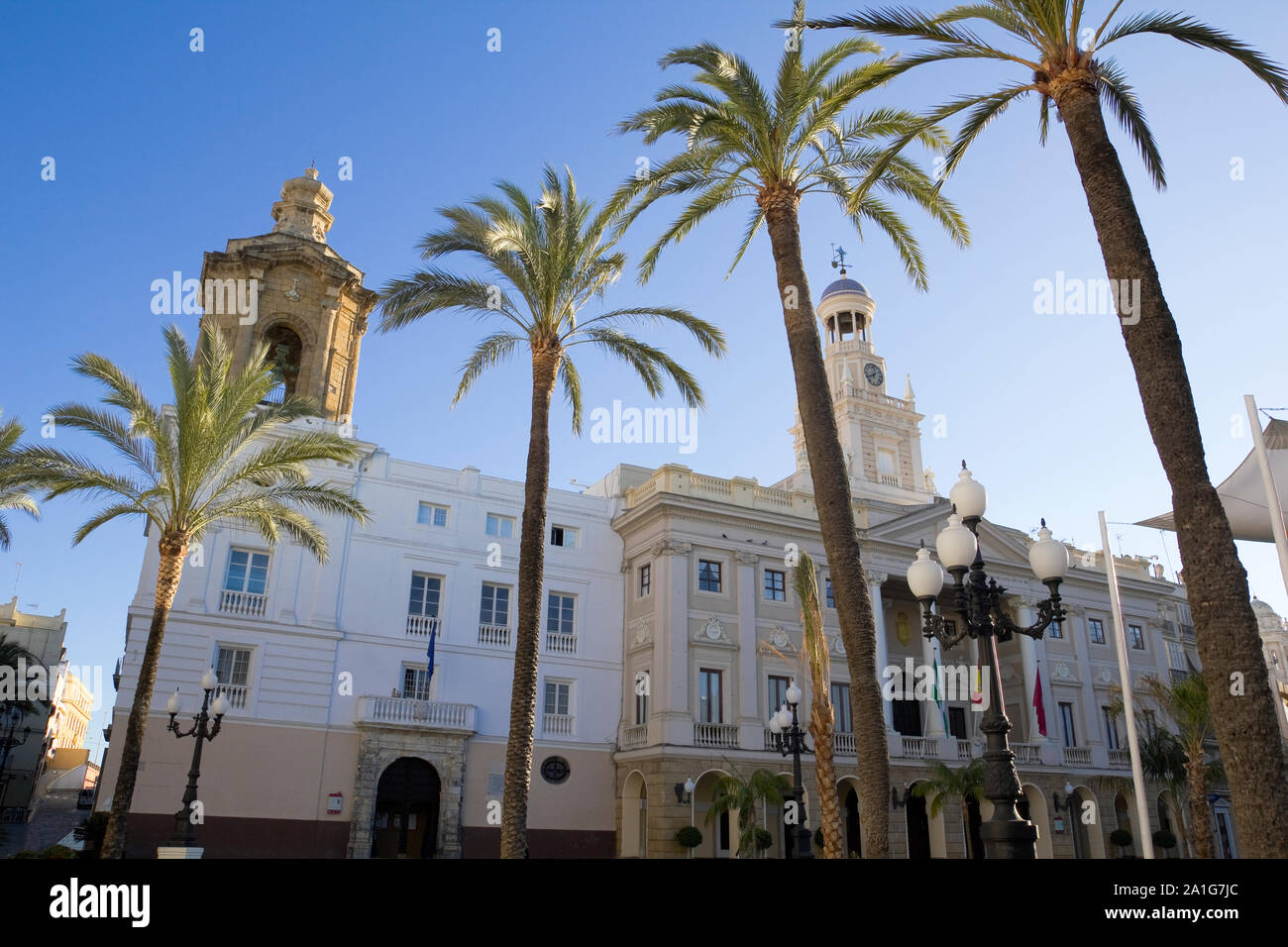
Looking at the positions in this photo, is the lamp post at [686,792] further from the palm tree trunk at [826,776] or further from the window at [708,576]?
the palm tree trunk at [826,776]

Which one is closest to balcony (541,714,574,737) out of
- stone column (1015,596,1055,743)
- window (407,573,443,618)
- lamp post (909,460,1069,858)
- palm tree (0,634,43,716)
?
window (407,573,443,618)

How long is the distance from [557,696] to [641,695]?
9.48 ft

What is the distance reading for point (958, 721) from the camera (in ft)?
121

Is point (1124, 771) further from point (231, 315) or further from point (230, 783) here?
point (231, 315)

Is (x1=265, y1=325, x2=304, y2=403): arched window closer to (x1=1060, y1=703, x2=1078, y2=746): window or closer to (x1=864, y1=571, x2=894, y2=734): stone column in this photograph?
(x1=864, y1=571, x2=894, y2=734): stone column

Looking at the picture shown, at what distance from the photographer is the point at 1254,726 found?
29.1ft

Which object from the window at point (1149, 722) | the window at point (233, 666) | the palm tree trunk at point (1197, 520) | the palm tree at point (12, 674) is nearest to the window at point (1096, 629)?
the window at point (1149, 722)

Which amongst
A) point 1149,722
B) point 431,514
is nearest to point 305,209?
point 431,514

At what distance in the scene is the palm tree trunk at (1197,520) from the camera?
8.82m

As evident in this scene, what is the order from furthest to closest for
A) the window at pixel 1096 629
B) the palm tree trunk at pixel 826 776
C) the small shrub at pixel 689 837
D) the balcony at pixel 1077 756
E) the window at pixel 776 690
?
1. the window at pixel 1096 629
2. the balcony at pixel 1077 756
3. the window at pixel 776 690
4. the small shrub at pixel 689 837
5. the palm tree trunk at pixel 826 776

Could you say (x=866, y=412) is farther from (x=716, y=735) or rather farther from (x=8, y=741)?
(x=8, y=741)

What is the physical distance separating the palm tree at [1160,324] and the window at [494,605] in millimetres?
21483
